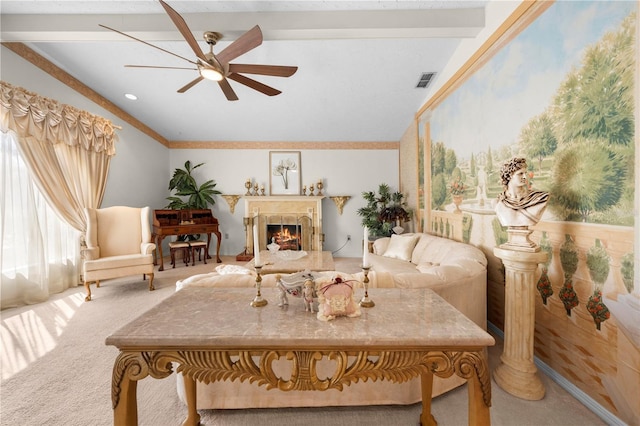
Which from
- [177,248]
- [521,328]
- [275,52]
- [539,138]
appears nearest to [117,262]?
[177,248]

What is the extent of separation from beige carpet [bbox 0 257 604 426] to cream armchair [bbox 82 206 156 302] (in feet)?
3.42

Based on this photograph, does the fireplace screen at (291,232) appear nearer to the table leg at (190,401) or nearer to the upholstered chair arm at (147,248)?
the upholstered chair arm at (147,248)

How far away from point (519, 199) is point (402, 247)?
2383mm

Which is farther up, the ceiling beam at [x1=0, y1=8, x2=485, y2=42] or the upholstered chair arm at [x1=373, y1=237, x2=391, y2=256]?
the ceiling beam at [x1=0, y1=8, x2=485, y2=42]

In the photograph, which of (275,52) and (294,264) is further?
(294,264)

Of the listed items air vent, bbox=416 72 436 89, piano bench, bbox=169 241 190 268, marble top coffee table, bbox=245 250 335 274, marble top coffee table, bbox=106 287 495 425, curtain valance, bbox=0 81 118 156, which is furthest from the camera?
piano bench, bbox=169 241 190 268

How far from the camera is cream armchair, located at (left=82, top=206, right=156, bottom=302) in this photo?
11.6 feet

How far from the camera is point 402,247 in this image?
13.2 feet

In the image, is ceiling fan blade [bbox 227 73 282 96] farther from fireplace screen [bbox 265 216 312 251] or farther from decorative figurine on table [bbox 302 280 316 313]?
fireplace screen [bbox 265 216 312 251]

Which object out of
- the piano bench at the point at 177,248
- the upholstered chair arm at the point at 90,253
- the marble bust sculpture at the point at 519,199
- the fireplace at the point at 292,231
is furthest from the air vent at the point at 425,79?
the upholstered chair arm at the point at 90,253

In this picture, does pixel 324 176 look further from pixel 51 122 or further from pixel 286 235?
pixel 51 122

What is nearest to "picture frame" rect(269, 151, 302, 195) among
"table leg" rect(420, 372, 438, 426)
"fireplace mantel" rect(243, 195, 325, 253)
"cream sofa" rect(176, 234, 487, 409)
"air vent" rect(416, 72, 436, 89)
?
"fireplace mantel" rect(243, 195, 325, 253)

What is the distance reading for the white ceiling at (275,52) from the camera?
8.89ft

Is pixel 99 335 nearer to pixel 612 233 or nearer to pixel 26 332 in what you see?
pixel 26 332
